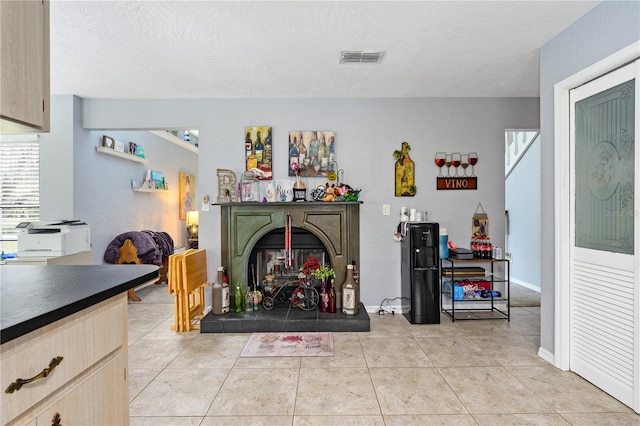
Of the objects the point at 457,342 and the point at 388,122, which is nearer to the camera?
the point at 457,342

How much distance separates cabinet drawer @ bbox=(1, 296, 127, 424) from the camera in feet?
2.59

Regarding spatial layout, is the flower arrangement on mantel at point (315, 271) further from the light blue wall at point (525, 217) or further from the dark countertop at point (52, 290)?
the light blue wall at point (525, 217)


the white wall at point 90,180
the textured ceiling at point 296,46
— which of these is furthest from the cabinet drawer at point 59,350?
the white wall at point 90,180

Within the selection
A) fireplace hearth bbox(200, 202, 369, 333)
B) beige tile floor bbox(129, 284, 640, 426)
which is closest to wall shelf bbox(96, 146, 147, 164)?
fireplace hearth bbox(200, 202, 369, 333)

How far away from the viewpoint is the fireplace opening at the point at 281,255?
13.0ft

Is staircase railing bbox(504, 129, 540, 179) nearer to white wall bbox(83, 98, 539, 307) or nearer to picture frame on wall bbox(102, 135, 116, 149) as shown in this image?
white wall bbox(83, 98, 539, 307)

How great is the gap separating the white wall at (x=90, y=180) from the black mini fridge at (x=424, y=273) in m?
3.80

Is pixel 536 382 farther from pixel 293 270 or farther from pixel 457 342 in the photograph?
pixel 293 270

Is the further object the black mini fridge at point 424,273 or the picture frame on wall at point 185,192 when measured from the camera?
the picture frame on wall at point 185,192

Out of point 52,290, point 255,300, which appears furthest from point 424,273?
point 52,290

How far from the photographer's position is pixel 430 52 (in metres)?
2.87

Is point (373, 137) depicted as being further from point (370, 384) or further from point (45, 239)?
point (45, 239)

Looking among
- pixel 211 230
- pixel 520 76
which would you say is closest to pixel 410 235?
pixel 520 76

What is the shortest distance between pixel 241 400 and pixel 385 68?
2.93 metres
